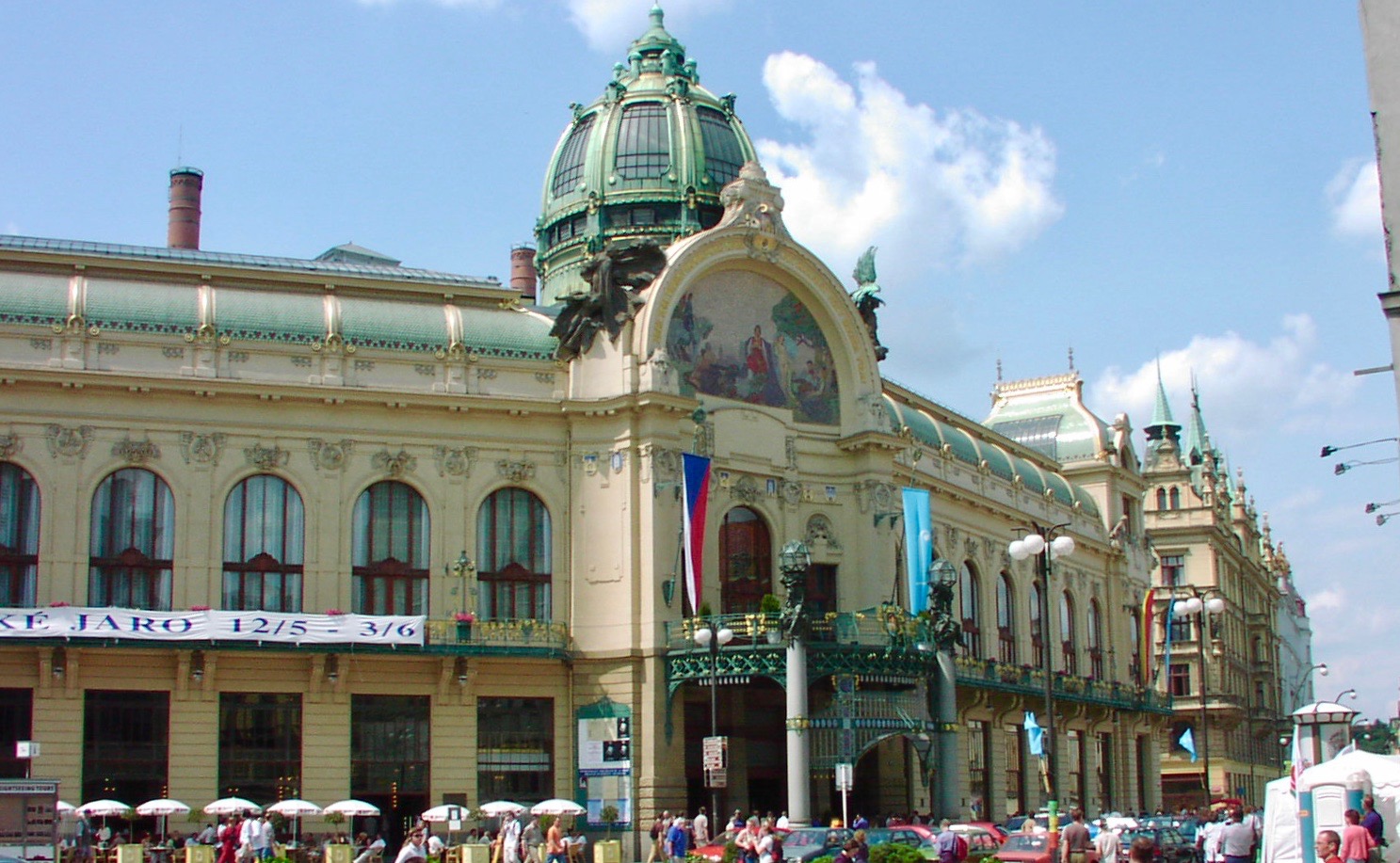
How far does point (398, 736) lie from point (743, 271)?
18.5m

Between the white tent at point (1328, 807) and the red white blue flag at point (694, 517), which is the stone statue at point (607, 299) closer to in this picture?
the red white blue flag at point (694, 517)

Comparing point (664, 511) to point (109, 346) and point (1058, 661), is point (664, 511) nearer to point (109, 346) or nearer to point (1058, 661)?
point (109, 346)

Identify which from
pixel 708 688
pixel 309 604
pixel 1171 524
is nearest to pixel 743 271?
pixel 708 688

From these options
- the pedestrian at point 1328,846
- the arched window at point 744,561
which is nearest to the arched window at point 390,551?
the arched window at point 744,561

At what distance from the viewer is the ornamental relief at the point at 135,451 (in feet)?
171

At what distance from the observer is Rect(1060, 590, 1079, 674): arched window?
81812mm

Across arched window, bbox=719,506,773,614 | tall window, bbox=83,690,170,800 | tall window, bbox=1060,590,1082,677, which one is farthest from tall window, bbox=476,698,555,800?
tall window, bbox=1060,590,1082,677

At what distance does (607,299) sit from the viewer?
187ft

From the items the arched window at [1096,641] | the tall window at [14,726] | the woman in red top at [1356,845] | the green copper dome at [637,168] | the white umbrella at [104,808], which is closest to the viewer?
the woman in red top at [1356,845]

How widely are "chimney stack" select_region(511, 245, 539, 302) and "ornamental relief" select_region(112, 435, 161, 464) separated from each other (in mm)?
22069

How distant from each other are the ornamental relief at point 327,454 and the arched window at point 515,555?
4554 mm

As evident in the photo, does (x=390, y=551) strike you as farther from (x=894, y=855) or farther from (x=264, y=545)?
(x=894, y=855)

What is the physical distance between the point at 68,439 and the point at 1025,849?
2847 centimetres

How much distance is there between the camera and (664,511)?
5603cm
